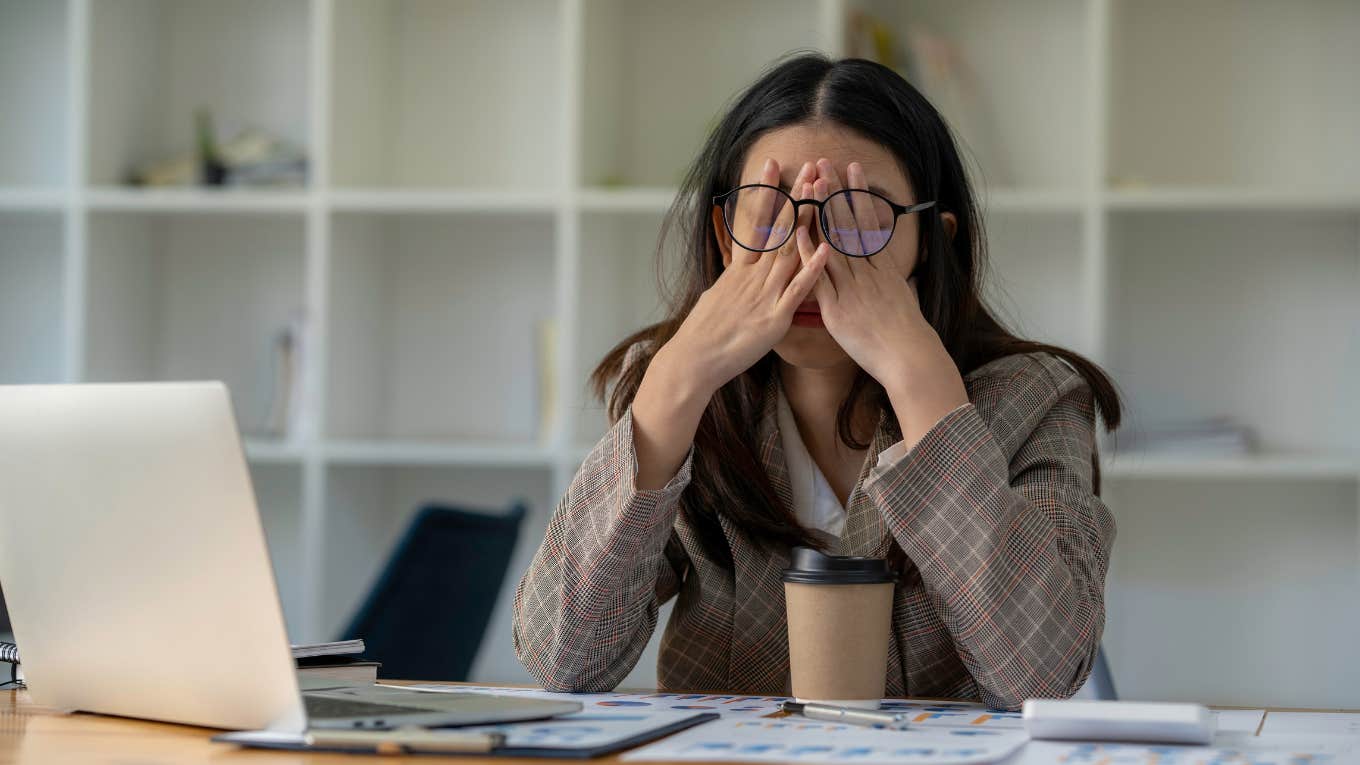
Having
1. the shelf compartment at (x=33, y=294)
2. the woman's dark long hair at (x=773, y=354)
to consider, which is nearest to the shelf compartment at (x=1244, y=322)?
the woman's dark long hair at (x=773, y=354)

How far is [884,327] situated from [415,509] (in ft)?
6.38

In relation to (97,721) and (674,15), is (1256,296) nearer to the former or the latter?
(674,15)

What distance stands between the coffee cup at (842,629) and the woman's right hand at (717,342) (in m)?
0.22

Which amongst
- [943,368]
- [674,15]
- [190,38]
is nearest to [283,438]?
[190,38]

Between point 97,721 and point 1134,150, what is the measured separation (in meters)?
2.33

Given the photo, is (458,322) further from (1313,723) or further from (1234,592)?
(1313,723)

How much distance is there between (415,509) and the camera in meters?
2.96

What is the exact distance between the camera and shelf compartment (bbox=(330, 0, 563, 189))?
293 cm

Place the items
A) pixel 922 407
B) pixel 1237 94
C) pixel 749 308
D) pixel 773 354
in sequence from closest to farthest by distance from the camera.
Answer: pixel 922 407
pixel 749 308
pixel 773 354
pixel 1237 94

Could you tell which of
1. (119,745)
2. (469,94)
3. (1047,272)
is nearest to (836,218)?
(119,745)

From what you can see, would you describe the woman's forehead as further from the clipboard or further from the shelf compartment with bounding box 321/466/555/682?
the shelf compartment with bounding box 321/466/555/682

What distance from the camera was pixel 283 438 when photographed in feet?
9.16

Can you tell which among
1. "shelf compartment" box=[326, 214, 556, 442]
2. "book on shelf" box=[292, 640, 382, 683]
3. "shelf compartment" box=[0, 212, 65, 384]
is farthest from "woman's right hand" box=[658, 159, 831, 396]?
"shelf compartment" box=[0, 212, 65, 384]

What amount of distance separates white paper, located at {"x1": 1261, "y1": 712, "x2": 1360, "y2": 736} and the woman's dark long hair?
41 cm
